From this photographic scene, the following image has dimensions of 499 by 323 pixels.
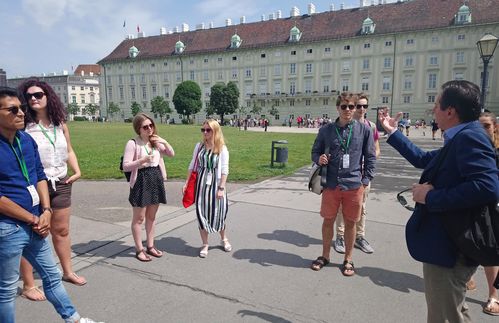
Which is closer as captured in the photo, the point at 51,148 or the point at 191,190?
the point at 51,148

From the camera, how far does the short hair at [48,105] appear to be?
11.2 ft

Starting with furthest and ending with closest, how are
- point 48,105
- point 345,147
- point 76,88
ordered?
point 76,88
point 345,147
point 48,105

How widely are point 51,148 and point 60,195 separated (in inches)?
20.1

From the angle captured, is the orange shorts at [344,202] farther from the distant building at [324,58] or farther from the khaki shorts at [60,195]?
the distant building at [324,58]

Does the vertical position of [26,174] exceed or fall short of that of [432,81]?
it falls short

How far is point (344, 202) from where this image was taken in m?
4.02

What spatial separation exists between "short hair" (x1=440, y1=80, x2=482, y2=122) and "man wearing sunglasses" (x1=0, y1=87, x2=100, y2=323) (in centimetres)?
303

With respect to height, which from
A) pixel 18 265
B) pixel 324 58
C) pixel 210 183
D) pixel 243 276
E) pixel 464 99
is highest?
pixel 324 58

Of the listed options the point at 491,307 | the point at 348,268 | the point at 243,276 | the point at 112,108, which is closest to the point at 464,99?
the point at 491,307

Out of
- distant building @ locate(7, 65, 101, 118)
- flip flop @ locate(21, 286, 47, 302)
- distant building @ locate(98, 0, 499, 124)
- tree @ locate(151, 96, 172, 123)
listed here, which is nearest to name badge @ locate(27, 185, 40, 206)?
flip flop @ locate(21, 286, 47, 302)

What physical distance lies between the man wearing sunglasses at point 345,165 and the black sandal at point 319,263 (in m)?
0.01

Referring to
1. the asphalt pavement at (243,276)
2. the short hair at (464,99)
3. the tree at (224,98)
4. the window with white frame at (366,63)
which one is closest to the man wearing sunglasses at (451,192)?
the short hair at (464,99)

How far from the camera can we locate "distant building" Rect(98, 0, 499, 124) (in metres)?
59.0

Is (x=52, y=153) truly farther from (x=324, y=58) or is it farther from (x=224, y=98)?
(x=324, y=58)
